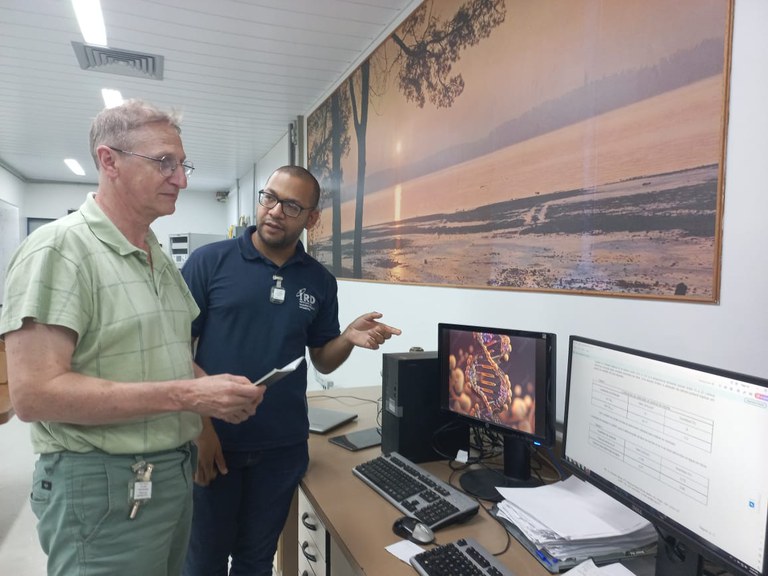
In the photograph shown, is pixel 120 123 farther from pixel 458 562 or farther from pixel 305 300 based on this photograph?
pixel 458 562

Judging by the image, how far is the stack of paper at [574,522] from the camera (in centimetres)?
100

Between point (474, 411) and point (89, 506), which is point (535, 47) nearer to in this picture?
point (474, 411)

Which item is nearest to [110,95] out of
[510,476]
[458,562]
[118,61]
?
[118,61]

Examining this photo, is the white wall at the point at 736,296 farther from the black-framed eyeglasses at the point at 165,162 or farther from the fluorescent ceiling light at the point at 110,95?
the fluorescent ceiling light at the point at 110,95

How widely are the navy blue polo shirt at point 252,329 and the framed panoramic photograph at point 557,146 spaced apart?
0.76m

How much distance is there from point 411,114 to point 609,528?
6.38ft

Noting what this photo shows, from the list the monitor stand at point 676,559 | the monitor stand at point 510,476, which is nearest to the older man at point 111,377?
the monitor stand at point 510,476

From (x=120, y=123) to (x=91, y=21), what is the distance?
2.27 meters

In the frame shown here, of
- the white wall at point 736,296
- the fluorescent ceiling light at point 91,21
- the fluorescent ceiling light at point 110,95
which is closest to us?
the white wall at point 736,296

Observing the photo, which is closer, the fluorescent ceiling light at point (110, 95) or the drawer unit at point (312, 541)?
the drawer unit at point (312, 541)

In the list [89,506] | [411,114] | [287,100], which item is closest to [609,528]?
[89,506]

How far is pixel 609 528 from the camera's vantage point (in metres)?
1.02

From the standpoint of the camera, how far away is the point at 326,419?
193cm

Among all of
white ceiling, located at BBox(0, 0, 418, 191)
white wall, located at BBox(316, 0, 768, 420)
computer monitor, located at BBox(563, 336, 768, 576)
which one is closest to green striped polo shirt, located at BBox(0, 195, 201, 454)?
computer monitor, located at BBox(563, 336, 768, 576)
